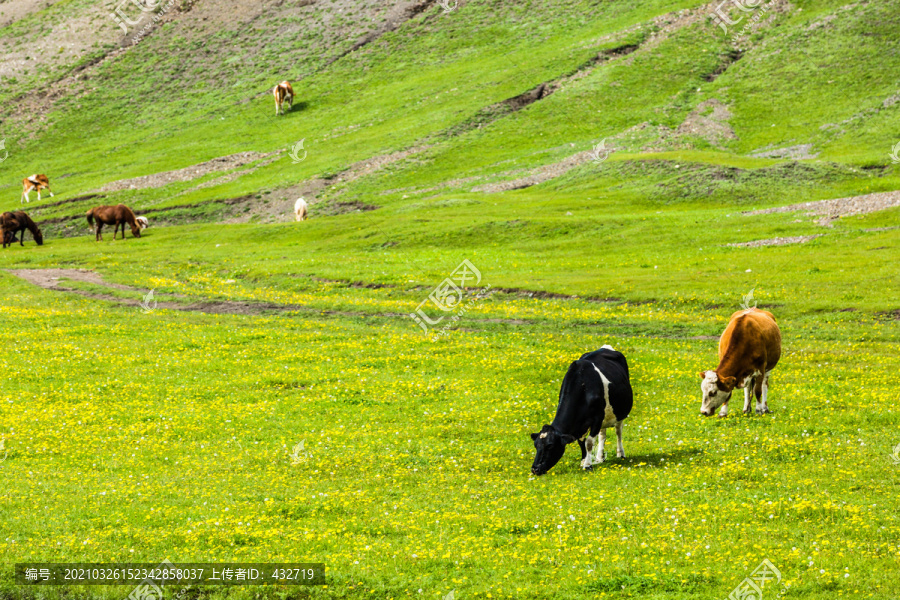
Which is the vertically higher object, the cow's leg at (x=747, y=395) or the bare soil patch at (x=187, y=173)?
the bare soil patch at (x=187, y=173)

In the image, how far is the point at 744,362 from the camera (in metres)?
19.9

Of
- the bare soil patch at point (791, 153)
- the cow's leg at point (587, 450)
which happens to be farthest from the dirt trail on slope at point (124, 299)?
the bare soil patch at point (791, 153)

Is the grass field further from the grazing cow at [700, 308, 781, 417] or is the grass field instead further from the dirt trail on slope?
the grazing cow at [700, 308, 781, 417]

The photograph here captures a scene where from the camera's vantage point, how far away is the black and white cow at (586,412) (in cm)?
1731

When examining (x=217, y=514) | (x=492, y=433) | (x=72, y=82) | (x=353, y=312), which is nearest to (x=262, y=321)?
(x=353, y=312)

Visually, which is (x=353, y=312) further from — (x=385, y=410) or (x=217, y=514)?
(x=217, y=514)

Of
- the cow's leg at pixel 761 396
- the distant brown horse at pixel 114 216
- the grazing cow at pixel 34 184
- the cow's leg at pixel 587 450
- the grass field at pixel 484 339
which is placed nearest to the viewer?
the grass field at pixel 484 339

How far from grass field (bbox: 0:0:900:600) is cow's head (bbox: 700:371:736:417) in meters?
0.80

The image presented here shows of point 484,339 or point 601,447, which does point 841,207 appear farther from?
point 601,447

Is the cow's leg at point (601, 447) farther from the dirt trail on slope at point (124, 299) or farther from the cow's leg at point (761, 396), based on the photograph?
the dirt trail on slope at point (124, 299)

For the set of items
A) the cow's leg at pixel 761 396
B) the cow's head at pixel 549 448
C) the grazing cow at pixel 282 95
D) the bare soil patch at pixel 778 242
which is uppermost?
the grazing cow at pixel 282 95

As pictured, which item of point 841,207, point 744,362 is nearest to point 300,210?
point 841,207

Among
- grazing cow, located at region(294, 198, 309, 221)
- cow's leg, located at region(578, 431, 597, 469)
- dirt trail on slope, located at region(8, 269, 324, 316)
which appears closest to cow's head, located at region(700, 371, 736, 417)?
cow's leg, located at region(578, 431, 597, 469)

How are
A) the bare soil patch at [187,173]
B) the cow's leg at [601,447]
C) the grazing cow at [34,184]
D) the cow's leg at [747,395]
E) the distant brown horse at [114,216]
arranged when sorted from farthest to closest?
1. the grazing cow at [34,184]
2. the bare soil patch at [187,173]
3. the distant brown horse at [114,216]
4. the cow's leg at [747,395]
5. the cow's leg at [601,447]
